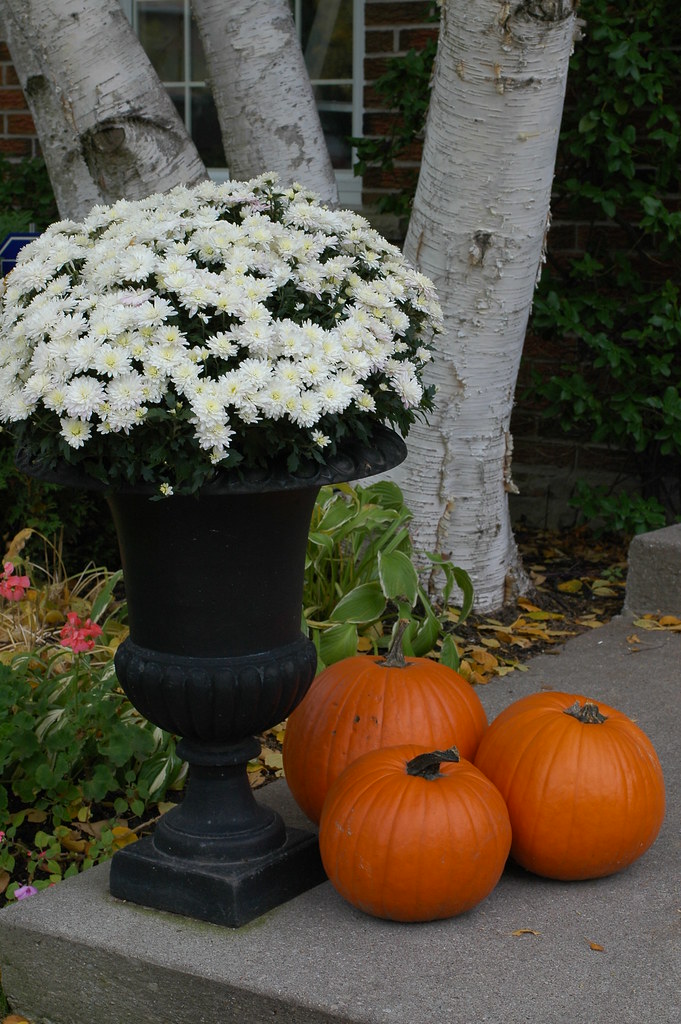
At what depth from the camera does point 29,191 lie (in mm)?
6641

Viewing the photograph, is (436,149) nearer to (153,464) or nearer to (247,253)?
(247,253)

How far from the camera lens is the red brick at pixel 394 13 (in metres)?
5.92

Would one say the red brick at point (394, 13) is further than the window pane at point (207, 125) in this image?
No

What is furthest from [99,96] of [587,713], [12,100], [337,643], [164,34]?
[12,100]

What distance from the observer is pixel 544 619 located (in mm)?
4387

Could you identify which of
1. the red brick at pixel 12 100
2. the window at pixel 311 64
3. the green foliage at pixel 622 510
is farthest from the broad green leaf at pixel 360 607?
the red brick at pixel 12 100

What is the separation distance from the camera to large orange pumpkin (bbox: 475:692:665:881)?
234 centimetres

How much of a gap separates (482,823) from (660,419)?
131 inches

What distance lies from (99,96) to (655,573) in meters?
2.52

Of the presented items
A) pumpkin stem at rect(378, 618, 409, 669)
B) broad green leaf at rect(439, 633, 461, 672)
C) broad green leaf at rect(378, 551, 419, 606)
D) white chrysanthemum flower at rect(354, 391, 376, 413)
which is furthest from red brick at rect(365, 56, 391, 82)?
white chrysanthemum flower at rect(354, 391, 376, 413)

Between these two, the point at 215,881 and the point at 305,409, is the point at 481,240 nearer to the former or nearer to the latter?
the point at 305,409

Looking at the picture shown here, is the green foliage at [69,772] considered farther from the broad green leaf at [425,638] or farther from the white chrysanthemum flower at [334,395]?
the white chrysanthemum flower at [334,395]

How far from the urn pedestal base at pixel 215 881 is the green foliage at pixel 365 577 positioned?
100cm

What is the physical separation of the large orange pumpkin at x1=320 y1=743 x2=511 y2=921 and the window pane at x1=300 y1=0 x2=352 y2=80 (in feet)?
16.6
